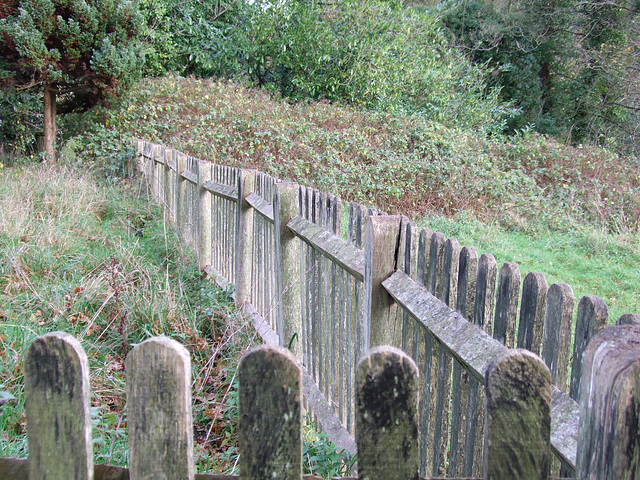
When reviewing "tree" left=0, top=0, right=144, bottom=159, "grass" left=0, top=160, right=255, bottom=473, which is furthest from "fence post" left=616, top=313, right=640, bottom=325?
"tree" left=0, top=0, right=144, bottom=159

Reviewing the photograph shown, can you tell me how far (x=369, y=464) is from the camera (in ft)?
2.65

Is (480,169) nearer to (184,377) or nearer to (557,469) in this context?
(557,469)

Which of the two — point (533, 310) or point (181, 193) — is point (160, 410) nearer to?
point (533, 310)

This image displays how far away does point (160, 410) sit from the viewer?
32.9 inches

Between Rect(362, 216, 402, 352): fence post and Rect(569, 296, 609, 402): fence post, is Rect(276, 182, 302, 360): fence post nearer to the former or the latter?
Rect(362, 216, 402, 352): fence post

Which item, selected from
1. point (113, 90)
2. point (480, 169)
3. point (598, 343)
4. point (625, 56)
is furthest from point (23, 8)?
point (625, 56)

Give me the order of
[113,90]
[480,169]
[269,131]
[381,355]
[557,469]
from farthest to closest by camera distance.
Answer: [480,169] < [269,131] < [113,90] < [557,469] < [381,355]

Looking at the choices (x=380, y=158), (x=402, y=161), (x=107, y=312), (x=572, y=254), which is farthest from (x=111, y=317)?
(x=402, y=161)

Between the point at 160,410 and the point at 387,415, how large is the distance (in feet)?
1.26

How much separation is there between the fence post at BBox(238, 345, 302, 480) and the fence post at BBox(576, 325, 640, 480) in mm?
459

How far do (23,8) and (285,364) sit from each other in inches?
418

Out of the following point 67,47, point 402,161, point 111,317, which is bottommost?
point 111,317

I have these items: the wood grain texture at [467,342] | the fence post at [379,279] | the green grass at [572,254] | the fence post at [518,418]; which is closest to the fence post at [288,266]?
the fence post at [379,279]

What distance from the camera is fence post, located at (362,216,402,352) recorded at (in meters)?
1.92
